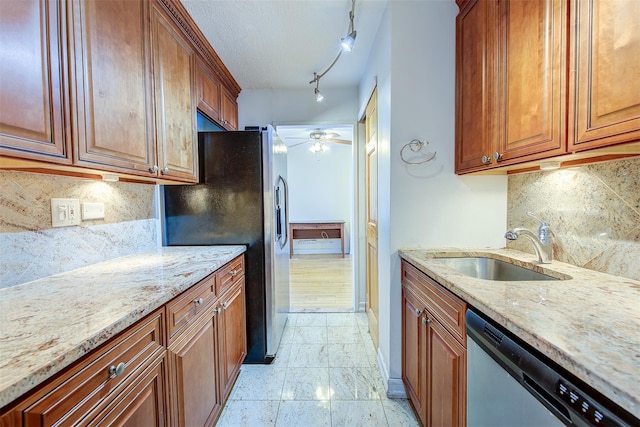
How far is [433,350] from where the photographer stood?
4.09 ft

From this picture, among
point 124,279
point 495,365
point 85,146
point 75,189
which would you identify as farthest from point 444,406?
point 75,189

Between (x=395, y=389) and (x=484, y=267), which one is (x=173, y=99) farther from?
(x=395, y=389)

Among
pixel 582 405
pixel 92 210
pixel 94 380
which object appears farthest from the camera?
pixel 92 210

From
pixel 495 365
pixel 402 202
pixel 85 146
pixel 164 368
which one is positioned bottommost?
pixel 164 368

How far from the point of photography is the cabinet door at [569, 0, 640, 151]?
0.78 metres

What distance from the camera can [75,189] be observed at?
130cm

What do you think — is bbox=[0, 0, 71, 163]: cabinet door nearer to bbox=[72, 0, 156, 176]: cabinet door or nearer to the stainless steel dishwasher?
bbox=[72, 0, 156, 176]: cabinet door

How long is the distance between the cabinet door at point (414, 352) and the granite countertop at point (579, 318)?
1.14 feet

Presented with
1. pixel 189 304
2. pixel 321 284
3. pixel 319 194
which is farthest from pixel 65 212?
pixel 319 194

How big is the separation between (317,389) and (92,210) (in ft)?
5.61

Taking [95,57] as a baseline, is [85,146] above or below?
below

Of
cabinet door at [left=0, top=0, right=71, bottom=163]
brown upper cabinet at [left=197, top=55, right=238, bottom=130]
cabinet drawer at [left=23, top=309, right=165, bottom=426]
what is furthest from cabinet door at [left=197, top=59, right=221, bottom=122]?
cabinet drawer at [left=23, top=309, right=165, bottom=426]

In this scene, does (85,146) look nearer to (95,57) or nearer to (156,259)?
(95,57)

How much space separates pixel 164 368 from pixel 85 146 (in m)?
0.88
